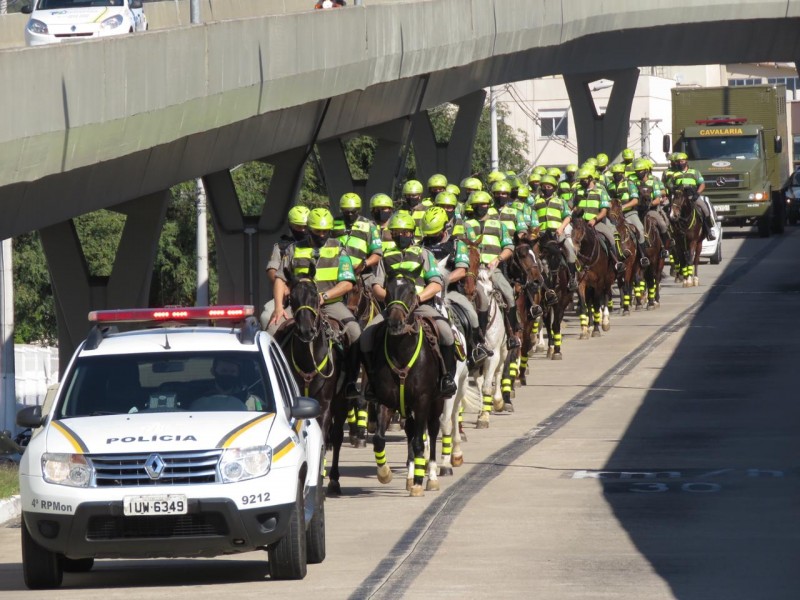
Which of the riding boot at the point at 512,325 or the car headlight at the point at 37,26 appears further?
the car headlight at the point at 37,26

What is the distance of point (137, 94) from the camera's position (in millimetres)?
21266

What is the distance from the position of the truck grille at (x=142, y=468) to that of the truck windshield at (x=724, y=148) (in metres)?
44.3

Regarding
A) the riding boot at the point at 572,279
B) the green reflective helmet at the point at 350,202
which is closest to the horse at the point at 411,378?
the green reflective helmet at the point at 350,202

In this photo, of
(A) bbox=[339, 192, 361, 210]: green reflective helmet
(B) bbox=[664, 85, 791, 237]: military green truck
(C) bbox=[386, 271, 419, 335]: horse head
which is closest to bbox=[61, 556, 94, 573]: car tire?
(C) bbox=[386, 271, 419, 335]: horse head

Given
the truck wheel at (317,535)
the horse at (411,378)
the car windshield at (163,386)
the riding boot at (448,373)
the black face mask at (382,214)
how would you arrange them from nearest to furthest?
the car windshield at (163,386), the truck wheel at (317,535), the horse at (411,378), the riding boot at (448,373), the black face mask at (382,214)

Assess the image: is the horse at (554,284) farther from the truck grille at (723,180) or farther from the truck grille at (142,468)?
the truck grille at (723,180)

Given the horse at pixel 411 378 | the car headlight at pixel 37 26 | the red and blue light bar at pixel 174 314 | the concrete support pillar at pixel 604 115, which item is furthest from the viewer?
the concrete support pillar at pixel 604 115

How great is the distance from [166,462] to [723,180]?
45067 mm

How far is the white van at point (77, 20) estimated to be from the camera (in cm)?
3164

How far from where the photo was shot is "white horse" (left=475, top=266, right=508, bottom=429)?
73.1ft

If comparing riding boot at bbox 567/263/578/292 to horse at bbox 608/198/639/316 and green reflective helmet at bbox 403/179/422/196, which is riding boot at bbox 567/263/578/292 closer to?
horse at bbox 608/198/639/316

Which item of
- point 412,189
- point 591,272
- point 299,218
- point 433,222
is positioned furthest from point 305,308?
point 591,272

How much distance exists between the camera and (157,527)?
12.3 m

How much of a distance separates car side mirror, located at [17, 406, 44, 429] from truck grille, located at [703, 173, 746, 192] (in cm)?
4436
